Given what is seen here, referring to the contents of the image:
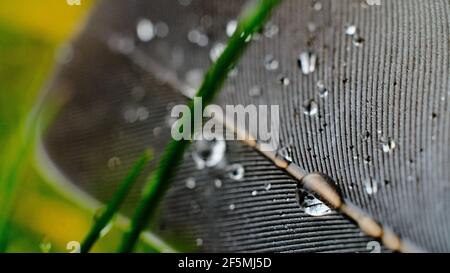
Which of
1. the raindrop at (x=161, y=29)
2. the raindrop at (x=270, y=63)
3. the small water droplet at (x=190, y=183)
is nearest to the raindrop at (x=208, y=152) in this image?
the small water droplet at (x=190, y=183)

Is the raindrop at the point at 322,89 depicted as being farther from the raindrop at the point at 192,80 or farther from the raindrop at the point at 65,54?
the raindrop at the point at 65,54

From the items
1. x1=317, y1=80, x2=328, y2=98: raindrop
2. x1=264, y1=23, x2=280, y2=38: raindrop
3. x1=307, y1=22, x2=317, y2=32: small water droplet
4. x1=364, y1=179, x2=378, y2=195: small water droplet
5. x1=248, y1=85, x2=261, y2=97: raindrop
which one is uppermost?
x1=264, y1=23, x2=280, y2=38: raindrop

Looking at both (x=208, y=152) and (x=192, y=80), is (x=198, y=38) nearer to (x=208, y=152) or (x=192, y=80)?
(x=192, y=80)

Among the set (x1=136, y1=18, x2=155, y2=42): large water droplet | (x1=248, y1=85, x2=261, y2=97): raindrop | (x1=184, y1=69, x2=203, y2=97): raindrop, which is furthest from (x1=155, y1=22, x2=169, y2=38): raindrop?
(x1=248, y1=85, x2=261, y2=97): raindrop

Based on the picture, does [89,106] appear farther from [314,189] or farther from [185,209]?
[314,189]

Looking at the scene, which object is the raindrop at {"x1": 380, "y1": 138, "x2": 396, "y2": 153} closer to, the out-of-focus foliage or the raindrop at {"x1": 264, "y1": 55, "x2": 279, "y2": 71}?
the raindrop at {"x1": 264, "y1": 55, "x2": 279, "y2": 71}
